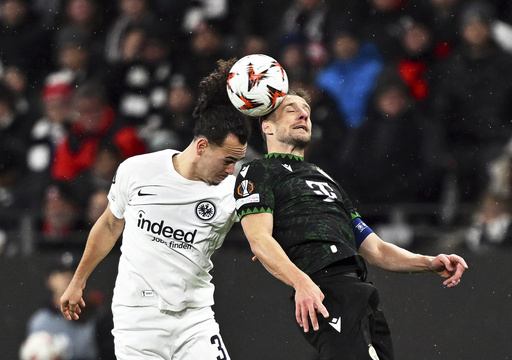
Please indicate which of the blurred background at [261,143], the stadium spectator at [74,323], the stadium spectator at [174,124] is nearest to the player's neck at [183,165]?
the blurred background at [261,143]

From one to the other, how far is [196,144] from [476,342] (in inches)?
109

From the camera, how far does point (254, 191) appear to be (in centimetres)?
A: 415

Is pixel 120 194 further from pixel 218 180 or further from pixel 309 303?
pixel 309 303

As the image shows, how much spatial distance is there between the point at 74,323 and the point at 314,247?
128 inches

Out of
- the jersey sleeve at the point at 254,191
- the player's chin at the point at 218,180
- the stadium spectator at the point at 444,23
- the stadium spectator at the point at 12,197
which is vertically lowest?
the stadium spectator at the point at 12,197

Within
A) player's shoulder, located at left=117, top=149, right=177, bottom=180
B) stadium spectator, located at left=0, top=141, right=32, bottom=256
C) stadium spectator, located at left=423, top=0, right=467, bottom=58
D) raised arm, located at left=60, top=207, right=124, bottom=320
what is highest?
stadium spectator, located at left=423, top=0, right=467, bottom=58

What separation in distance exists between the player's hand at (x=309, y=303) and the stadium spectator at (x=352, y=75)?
12.8 feet

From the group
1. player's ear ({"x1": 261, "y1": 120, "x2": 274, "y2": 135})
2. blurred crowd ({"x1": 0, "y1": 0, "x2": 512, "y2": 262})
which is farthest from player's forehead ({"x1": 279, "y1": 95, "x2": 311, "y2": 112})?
blurred crowd ({"x1": 0, "y1": 0, "x2": 512, "y2": 262})

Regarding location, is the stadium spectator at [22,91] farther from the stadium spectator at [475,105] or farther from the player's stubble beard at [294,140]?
the player's stubble beard at [294,140]

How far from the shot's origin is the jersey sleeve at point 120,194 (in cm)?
478

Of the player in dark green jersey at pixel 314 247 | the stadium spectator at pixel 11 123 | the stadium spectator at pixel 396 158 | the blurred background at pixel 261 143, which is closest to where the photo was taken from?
the player in dark green jersey at pixel 314 247

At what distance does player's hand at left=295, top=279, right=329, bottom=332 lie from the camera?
12.2ft

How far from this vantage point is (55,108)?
8.57 metres

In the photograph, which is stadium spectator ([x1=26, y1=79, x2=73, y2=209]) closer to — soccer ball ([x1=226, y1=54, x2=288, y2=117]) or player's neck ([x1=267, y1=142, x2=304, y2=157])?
soccer ball ([x1=226, y1=54, x2=288, y2=117])
